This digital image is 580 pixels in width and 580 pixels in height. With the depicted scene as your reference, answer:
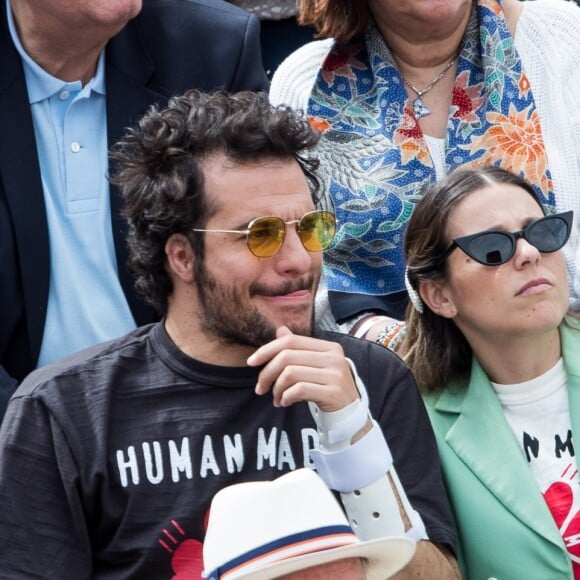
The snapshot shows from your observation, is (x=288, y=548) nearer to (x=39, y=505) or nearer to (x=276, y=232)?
(x=39, y=505)

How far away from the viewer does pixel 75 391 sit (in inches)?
123

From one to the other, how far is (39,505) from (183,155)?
0.84 m

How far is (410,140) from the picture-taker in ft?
12.9

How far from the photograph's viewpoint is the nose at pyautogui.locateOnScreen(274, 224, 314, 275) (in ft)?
10.2

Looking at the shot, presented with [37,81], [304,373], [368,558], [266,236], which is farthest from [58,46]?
[368,558]

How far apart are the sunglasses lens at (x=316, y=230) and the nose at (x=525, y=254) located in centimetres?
47

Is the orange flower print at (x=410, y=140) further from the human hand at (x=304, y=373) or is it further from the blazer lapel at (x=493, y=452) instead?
the human hand at (x=304, y=373)

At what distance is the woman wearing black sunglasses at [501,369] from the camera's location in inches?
132

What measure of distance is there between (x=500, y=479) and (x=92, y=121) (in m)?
1.45

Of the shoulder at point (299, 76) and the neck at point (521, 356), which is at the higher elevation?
the shoulder at point (299, 76)

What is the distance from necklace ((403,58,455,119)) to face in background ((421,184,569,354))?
1.68 feet

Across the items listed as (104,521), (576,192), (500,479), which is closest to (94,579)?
(104,521)

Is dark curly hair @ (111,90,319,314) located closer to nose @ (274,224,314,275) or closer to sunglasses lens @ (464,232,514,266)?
nose @ (274,224,314,275)

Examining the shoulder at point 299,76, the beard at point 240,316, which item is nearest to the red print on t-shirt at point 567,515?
the beard at point 240,316
